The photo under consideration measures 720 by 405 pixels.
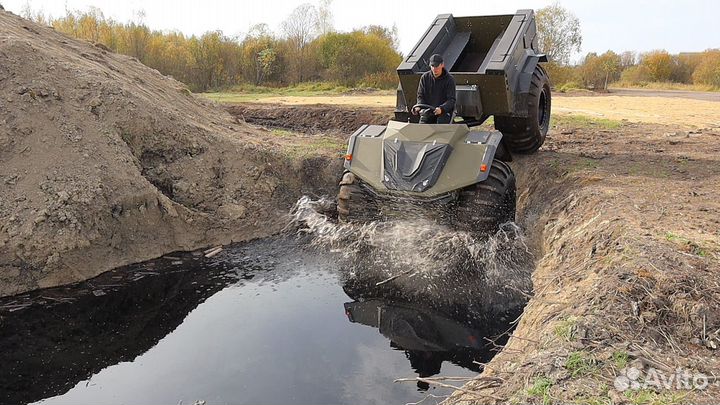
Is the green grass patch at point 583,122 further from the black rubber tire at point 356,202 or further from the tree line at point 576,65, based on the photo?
the tree line at point 576,65

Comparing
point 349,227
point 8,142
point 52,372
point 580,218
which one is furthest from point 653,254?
point 8,142

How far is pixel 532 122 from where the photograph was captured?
7.69m

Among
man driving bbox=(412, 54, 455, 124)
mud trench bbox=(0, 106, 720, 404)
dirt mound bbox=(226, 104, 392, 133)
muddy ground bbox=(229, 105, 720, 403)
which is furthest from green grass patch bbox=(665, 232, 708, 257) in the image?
dirt mound bbox=(226, 104, 392, 133)

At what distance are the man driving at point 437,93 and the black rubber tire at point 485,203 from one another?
87cm

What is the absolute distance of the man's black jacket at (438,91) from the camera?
6.32m

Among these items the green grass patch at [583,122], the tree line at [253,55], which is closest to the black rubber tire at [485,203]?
the green grass patch at [583,122]

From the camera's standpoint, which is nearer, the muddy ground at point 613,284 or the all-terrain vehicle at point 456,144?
the muddy ground at point 613,284

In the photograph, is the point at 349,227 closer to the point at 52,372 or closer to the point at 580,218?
the point at 580,218

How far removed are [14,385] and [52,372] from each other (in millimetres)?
269

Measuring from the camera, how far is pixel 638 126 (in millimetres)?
11906

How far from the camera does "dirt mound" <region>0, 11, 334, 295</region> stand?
6336 millimetres

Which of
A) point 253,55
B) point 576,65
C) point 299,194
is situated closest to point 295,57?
point 253,55

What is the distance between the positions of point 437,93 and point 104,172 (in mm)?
4228

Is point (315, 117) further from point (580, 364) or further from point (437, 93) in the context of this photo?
point (580, 364)
